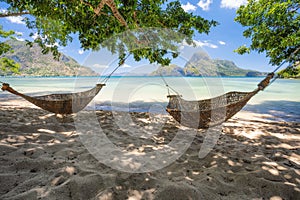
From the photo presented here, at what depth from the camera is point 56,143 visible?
173cm

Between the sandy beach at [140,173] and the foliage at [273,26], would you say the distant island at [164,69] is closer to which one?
the foliage at [273,26]

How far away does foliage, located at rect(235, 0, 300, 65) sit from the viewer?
3.17m

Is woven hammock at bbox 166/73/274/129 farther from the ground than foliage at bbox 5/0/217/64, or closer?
closer

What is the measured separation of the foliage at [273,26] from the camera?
3172 mm

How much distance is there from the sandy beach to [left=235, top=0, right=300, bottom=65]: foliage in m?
2.70

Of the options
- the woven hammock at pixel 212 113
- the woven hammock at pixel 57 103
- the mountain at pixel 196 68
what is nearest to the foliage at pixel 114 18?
the mountain at pixel 196 68

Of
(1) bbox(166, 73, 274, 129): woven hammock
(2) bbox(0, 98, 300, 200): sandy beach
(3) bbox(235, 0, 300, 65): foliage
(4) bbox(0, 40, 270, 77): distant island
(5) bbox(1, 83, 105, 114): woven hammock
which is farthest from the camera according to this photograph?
(4) bbox(0, 40, 270, 77): distant island

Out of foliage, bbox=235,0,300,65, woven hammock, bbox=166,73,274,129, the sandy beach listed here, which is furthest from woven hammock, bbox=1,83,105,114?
foliage, bbox=235,0,300,65

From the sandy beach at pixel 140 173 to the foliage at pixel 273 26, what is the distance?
2.70 metres

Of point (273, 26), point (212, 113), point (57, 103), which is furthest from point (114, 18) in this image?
point (273, 26)

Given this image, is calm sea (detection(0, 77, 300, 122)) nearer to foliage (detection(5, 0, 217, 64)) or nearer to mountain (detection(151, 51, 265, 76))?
mountain (detection(151, 51, 265, 76))

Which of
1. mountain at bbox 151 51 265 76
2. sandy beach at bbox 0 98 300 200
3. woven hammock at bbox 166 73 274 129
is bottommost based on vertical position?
sandy beach at bbox 0 98 300 200

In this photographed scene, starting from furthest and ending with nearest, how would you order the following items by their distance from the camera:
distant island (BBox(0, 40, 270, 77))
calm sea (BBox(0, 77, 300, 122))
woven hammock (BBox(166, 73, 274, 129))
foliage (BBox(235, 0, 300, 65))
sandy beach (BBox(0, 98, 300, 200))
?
1. calm sea (BBox(0, 77, 300, 122))
2. distant island (BBox(0, 40, 270, 77))
3. foliage (BBox(235, 0, 300, 65))
4. woven hammock (BBox(166, 73, 274, 129))
5. sandy beach (BBox(0, 98, 300, 200))

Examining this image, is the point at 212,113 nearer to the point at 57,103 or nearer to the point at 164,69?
the point at 57,103
